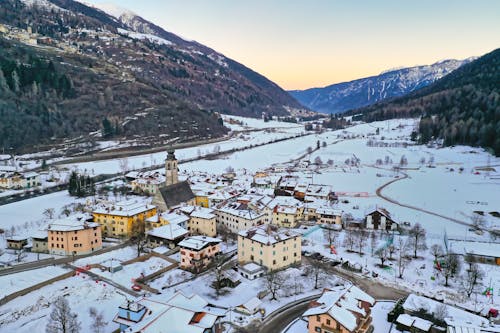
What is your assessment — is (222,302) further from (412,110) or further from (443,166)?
(412,110)

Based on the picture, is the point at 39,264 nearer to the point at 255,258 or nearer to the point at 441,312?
the point at 255,258

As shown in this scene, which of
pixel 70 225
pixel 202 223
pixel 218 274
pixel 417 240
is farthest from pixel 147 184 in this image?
pixel 417 240

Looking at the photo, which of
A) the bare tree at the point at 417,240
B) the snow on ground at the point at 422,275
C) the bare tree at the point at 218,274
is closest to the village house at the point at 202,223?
the bare tree at the point at 218,274

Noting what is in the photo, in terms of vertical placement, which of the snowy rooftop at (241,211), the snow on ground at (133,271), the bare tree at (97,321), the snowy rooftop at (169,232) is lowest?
the bare tree at (97,321)

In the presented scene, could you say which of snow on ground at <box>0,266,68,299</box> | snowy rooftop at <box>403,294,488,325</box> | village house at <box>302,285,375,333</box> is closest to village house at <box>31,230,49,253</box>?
snow on ground at <box>0,266,68,299</box>

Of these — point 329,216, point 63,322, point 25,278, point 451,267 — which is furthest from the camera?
point 329,216

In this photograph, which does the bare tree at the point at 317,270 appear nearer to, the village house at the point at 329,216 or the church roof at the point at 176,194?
the village house at the point at 329,216
